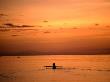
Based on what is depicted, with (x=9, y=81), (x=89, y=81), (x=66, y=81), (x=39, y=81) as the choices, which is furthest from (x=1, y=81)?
(x=89, y=81)

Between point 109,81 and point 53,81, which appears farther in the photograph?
point 53,81

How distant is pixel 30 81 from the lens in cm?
4538

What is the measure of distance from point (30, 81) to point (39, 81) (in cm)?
138

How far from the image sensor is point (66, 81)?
45.6 meters

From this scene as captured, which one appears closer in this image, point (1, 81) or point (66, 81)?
point (1, 81)

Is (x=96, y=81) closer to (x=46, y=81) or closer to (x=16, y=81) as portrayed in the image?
(x=46, y=81)

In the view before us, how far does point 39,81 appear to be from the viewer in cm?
4566

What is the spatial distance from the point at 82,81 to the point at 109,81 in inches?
159

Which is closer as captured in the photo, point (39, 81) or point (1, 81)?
point (1, 81)

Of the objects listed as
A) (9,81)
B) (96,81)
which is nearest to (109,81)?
(96,81)

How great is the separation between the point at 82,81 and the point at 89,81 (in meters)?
1.08

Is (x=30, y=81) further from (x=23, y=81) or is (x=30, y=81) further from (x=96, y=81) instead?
(x=96, y=81)

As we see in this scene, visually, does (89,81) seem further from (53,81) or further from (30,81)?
(30,81)

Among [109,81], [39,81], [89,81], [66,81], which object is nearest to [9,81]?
[39,81]
